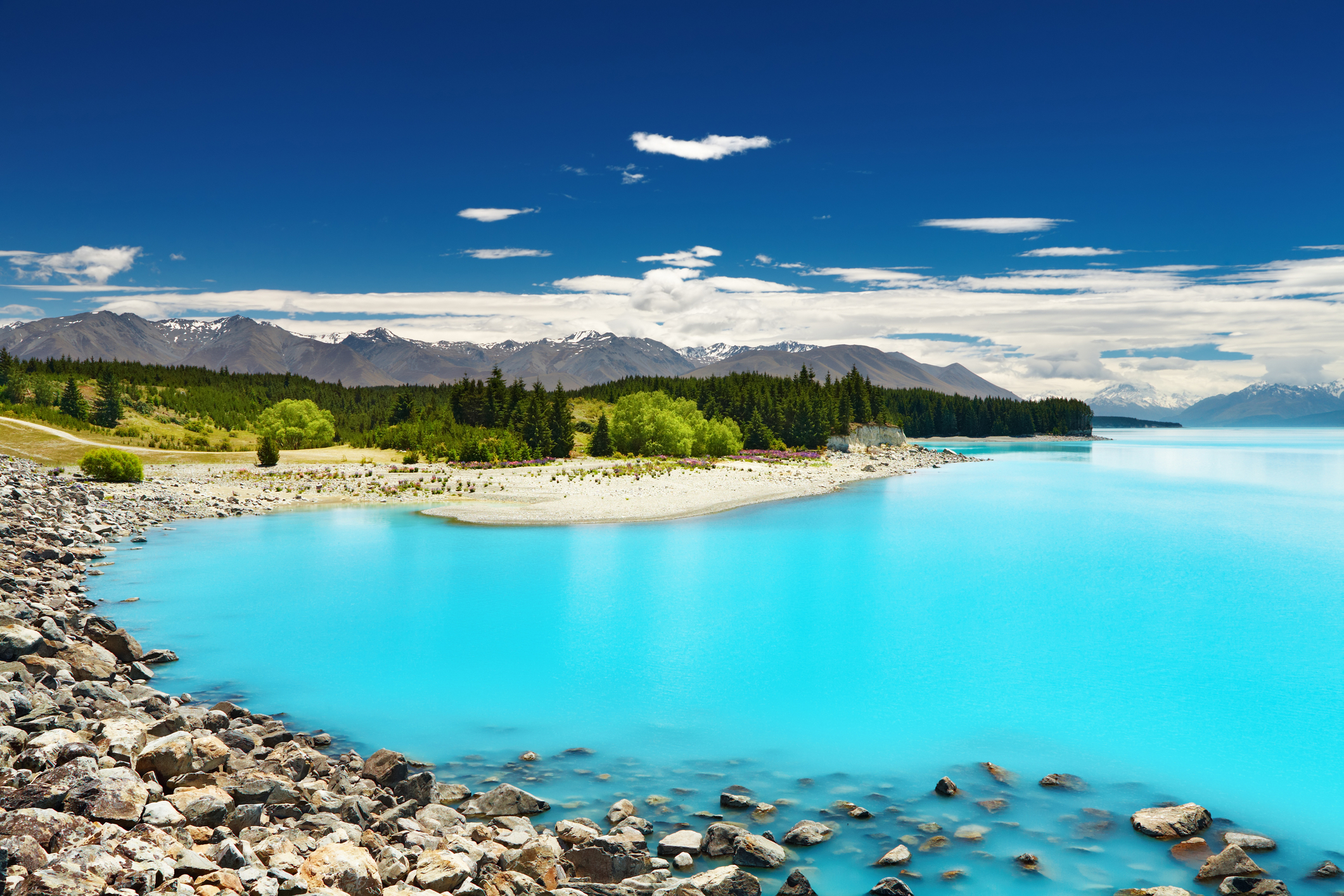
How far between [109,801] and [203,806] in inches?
40.8

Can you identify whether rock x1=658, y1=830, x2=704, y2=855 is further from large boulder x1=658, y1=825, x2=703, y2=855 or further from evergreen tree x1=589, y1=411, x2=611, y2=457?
evergreen tree x1=589, y1=411, x2=611, y2=457

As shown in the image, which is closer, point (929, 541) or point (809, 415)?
point (929, 541)

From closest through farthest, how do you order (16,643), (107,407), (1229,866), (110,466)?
(1229,866) < (16,643) < (110,466) < (107,407)

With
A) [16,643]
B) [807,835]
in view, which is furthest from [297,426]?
[807,835]

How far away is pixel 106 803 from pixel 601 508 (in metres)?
41.3

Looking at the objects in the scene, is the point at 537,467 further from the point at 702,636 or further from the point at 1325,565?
the point at 1325,565

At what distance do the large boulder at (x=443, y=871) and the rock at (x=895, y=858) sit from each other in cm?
545

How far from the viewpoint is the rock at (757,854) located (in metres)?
10.0

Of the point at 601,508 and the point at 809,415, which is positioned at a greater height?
the point at 809,415

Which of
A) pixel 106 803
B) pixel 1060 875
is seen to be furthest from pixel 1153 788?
pixel 106 803

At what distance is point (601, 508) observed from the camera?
49.3 meters

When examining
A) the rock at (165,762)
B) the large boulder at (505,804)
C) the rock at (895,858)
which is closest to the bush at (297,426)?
the rock at (165,762)

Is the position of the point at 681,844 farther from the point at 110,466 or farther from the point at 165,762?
the point at 110,466

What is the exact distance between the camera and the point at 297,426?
95.8m
